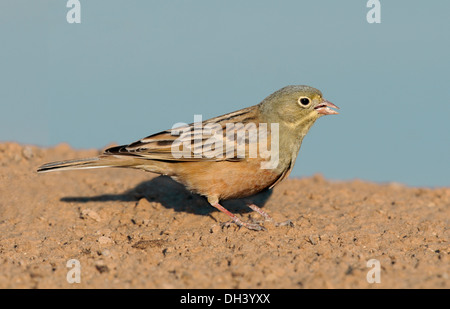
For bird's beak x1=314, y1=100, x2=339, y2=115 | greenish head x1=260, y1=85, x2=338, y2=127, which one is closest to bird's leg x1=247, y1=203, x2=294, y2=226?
greenish head x1=260, y1=85, x2=338, y2=127

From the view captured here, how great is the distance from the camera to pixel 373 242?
27.1ft

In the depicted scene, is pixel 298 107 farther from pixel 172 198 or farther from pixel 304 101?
pixel 172 198

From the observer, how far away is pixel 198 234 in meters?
8.56

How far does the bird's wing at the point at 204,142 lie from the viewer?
28.6 feet

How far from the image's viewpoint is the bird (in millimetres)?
8695

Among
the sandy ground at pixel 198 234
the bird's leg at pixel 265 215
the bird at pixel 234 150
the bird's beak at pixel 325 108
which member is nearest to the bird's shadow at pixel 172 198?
the sandy ground at pixel 198 234

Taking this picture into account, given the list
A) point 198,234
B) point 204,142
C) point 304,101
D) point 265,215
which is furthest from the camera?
point 265,215

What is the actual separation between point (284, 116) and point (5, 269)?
4744 millimetres

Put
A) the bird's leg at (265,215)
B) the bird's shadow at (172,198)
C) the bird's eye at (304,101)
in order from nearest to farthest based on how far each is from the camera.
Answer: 1. the bird's leg at (265,215)
2. the bird's eye at (304,101)
3. the bird's shadow at (172,198)

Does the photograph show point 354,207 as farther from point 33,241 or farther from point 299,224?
point 33,241

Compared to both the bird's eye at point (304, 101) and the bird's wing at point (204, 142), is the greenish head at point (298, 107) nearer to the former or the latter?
the bird's eye at point (304, 101)

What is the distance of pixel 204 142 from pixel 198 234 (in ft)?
4.83

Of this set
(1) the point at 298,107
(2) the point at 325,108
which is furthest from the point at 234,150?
(2) the point at 325,108
